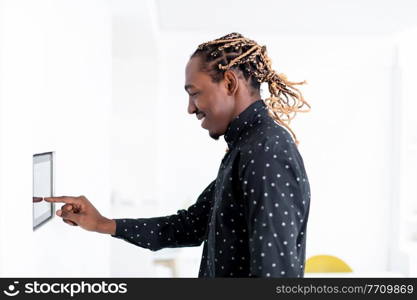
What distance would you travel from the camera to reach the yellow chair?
3150 millimetres

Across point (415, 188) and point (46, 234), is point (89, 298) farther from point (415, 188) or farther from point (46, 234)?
point (415, 188)

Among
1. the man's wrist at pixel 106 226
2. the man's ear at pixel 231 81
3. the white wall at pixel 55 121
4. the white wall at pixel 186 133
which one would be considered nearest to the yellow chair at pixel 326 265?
the white wall at pixel 186 133

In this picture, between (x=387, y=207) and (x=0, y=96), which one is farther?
(x=387, y=207)

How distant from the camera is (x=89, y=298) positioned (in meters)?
1.19

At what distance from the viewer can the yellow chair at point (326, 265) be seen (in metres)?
3.15

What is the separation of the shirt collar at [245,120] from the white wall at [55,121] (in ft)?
1.36

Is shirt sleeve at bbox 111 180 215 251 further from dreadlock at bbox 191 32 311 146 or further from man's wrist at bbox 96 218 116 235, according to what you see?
dreadlock at bbox 191 32 311 146

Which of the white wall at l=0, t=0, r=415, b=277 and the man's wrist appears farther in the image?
the white wall at l=0, t=0, r=415, b=277

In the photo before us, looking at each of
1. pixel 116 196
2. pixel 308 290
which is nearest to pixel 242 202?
pixel 308 290

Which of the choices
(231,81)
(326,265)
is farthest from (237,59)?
(326,265)

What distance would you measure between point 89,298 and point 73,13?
0.79 meters

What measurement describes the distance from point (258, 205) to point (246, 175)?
0.21 ft

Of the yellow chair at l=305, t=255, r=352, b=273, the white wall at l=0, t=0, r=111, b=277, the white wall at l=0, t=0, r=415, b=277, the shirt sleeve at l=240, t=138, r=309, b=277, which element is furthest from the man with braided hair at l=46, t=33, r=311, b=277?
the yellow chair at l=305, t=255, r=352, b=273

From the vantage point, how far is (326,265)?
3184 millimetres
